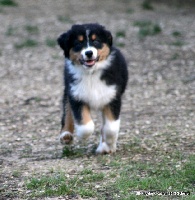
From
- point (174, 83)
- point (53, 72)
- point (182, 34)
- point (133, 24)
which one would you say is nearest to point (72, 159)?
point (174, 83)

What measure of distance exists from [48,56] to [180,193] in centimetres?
1091

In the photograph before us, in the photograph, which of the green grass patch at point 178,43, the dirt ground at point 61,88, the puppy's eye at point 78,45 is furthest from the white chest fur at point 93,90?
the green grass patch at point 178,43

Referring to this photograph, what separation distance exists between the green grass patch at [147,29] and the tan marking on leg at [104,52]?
10848 mm

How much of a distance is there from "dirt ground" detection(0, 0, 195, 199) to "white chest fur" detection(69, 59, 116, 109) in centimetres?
65

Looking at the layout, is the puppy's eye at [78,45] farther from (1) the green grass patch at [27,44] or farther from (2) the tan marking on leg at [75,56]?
(1) the green grass patch at [27,44]

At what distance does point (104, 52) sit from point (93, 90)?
1.39 ft

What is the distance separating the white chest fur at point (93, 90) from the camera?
26.2 feet

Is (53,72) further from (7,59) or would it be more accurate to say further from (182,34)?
(182,34)

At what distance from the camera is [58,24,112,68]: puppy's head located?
785cm

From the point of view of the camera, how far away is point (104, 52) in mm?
7977

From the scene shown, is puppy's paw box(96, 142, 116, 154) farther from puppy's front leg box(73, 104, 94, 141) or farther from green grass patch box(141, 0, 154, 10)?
green grass patch box(141, 0, 154, 10)

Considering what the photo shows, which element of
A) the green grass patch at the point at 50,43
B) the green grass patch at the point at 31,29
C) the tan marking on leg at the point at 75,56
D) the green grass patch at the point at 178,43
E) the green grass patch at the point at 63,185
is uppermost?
the tan marking on leg at the point at 75,56

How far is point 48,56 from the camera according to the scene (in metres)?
17.0

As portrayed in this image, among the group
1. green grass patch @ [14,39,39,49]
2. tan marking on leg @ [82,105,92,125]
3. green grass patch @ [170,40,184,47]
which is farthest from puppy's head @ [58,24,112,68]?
green grass patch @ [14,39,39,49]
